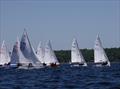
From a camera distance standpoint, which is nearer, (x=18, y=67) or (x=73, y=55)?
(x=18, y=67)

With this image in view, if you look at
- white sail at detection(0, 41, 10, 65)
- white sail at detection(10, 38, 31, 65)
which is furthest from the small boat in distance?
white sail at detection(0, 41, 10, 65)

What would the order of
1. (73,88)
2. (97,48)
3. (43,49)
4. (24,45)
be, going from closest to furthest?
(73,88) < (24,45) < (97,48) < (43,49)

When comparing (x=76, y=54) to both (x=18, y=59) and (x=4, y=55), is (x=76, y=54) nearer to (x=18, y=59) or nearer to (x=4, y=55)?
(x=4, y=55)

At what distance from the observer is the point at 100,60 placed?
13125cm

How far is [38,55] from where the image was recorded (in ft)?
458

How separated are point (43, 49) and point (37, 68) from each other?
1353 inches

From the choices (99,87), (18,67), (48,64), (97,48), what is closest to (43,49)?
(48,64)

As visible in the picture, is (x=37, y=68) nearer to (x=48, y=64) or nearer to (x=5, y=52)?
(x=48, y=64)

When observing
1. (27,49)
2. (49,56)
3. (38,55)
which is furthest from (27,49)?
(38,55)

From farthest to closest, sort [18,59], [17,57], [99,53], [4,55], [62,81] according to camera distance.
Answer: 1. [4,55]
2. [99,53]
3. [17,57]
4. [18,59]
5. [62,81]

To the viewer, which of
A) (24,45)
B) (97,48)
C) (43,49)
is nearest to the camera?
(24,45)

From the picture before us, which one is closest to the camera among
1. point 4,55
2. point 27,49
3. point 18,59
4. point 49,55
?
point 27,49

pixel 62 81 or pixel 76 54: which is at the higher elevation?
pixel 76 54

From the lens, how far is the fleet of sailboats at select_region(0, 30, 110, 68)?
107 m
